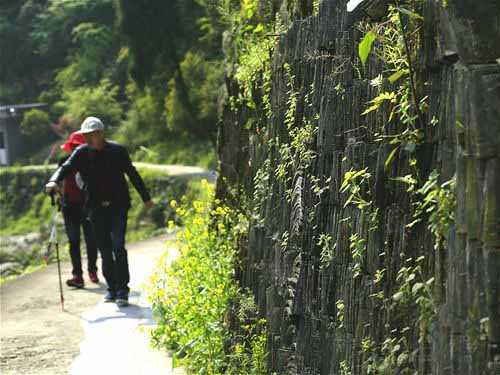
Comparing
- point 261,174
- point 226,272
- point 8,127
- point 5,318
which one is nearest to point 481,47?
point 261,174

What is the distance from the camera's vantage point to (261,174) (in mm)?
7297

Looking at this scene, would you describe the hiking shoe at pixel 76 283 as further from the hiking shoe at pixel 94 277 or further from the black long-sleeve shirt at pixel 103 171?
the black long-sleeve shirt at pixel 103 171

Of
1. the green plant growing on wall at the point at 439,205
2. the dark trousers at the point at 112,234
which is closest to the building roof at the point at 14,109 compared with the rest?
the dark trousers at the point at 112,234

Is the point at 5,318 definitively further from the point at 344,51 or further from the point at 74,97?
the point at 74,97

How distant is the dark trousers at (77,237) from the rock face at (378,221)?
528 centimetres

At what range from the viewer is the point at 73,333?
369 inches

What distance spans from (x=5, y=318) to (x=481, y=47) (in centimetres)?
780

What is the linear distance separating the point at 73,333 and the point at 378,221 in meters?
5.56

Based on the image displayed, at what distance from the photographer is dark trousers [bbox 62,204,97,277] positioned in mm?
12117

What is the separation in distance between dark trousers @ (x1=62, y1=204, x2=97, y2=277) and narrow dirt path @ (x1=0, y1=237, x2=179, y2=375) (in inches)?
11.2

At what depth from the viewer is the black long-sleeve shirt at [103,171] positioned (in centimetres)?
1034

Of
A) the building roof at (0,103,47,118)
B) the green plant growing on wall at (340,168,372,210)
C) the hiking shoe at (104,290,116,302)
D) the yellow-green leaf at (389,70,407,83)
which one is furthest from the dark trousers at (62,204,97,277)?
the building roof at (0,103,47,118)

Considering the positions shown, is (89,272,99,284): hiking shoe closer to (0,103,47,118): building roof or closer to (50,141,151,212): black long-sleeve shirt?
(50,141,151,212): black long-sleeve shirt

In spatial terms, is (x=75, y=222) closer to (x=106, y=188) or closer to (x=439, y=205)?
(x=106, y=188)
